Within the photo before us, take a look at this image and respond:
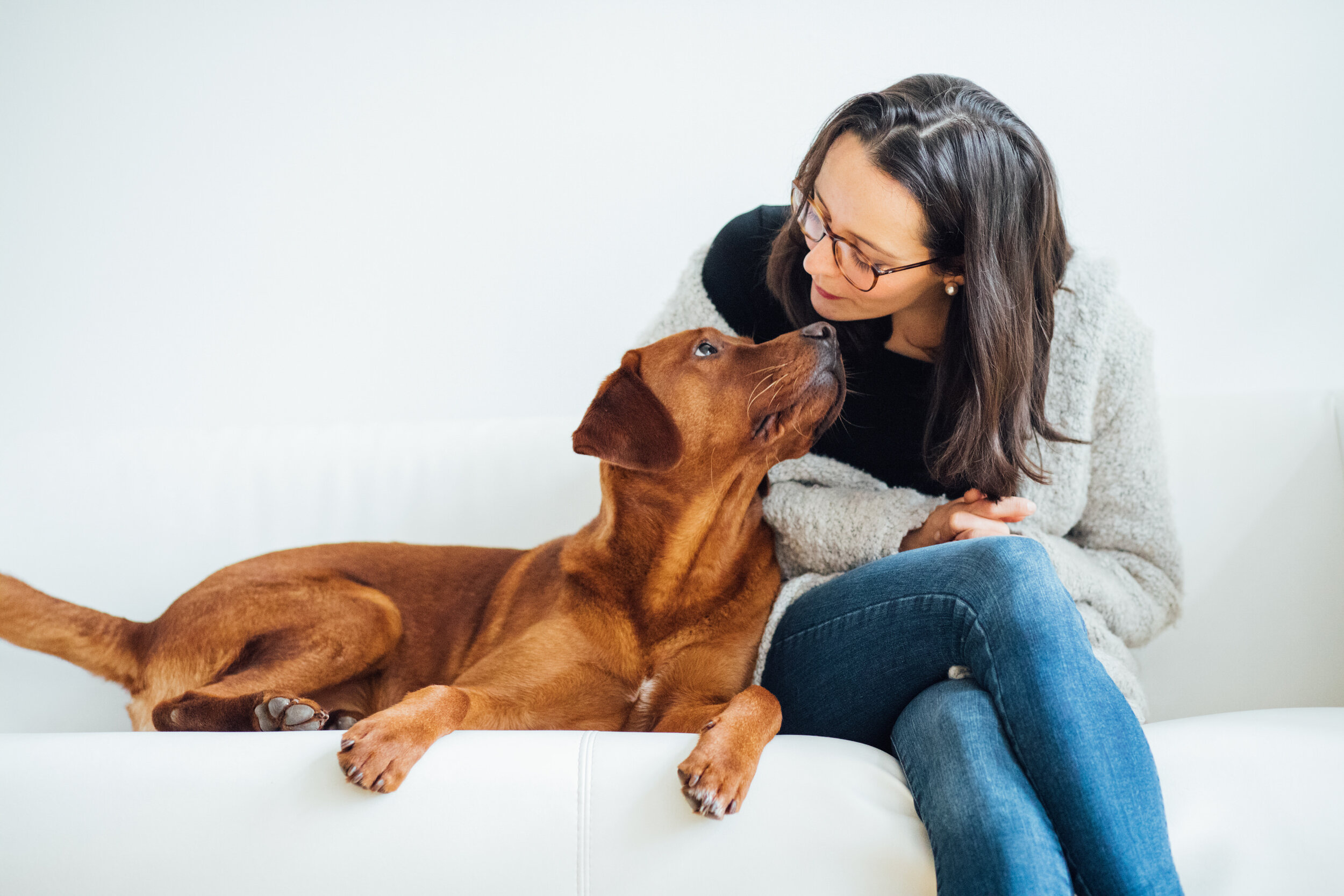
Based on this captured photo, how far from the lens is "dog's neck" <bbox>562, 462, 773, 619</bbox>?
1975 millimetres

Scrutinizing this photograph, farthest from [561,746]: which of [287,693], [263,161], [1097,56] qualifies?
[1097,56]

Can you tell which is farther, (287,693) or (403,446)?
(403,446)

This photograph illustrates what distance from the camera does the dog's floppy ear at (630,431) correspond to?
1.85 m

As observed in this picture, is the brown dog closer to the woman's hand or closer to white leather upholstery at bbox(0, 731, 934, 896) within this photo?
white leather upholstery at bbox(0, 731, 934, 896)

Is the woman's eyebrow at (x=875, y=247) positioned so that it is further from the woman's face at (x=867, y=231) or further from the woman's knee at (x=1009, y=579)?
the woman's knee at (x=1009, y=579)

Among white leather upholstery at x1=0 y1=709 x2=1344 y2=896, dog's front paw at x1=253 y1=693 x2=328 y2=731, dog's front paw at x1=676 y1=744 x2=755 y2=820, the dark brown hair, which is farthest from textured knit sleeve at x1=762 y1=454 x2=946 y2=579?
dog's front paw at x1=253 y1=693 x2=328 y2=731

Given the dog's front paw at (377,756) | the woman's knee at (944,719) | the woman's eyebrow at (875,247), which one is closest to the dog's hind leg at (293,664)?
the dog's front paw at (377,756)

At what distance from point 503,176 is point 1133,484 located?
7.21ft

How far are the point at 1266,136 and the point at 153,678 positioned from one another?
11.9ft

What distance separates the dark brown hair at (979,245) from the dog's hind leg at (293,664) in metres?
1.38

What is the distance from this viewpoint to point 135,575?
2.76 m

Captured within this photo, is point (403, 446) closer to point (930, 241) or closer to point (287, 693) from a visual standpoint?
point (287, 693)

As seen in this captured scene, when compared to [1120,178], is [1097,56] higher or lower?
higher

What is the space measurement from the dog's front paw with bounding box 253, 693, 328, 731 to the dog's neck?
616 millimetres
